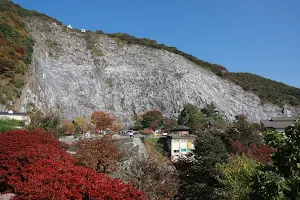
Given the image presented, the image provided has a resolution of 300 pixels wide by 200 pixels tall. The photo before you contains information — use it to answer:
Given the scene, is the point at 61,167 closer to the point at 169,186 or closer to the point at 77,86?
the point at 169,186

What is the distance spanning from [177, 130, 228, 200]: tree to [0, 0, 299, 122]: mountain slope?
3819 cm

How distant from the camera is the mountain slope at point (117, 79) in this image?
55812mm

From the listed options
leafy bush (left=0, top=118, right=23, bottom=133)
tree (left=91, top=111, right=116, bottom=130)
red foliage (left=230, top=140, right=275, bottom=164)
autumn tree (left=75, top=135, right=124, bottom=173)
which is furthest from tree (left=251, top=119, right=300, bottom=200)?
tree (left=91, top=111, right=116, bottom=130)

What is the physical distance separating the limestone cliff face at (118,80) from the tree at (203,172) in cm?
3871

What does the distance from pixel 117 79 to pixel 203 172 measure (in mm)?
51322

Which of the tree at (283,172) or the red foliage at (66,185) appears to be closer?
the tree at (283,172)

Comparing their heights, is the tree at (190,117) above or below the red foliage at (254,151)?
above

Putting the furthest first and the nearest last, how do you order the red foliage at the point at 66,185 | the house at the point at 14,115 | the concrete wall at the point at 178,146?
the concrete wall at the point at 178,146
the house at the point at 14,115
the red foliage at the point at 66,185

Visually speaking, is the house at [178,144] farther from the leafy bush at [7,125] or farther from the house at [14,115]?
the house at [14,115]

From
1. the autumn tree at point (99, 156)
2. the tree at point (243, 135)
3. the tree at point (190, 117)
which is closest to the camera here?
the autumn tree at point (99, 156)

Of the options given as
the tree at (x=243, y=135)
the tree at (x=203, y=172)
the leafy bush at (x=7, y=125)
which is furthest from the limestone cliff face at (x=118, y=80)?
the tree at (x=203, y=172)

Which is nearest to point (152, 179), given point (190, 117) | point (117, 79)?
point (190, 117)

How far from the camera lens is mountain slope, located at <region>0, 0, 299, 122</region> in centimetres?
5581

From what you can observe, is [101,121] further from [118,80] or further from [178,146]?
[118,80]
